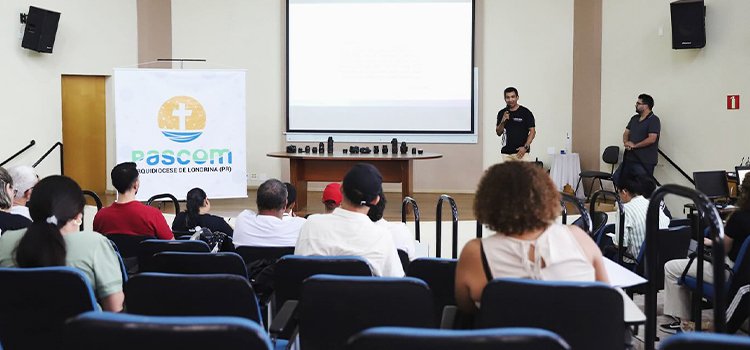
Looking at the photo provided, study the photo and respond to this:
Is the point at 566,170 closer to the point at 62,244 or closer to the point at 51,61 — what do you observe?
the point at 51,61

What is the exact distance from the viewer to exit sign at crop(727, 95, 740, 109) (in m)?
8.52

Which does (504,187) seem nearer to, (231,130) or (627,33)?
(231,130)

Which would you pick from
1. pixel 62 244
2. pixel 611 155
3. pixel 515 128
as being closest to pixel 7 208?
pixel 62 244

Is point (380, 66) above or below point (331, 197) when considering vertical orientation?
above

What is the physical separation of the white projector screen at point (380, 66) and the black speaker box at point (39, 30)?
3.26 meters

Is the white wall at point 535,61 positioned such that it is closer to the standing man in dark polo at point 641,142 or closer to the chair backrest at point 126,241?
the standing man in dark polo at point 641,142

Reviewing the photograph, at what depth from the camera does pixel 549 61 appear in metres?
11.4

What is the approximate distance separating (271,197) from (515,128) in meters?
5.76

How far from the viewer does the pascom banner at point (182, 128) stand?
908 centimetres

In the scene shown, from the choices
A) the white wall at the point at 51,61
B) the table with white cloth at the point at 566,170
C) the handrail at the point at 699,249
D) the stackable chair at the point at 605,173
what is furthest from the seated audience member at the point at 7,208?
the table with white cloth at the point at 566,170

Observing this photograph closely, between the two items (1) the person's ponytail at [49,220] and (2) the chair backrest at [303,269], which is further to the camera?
(2) the chair backrest at [303,269]

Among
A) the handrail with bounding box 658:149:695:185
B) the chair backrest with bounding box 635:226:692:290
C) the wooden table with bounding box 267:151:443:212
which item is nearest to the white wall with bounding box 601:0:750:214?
the handrail with bounding box 658:149:695:185

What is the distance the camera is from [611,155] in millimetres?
10445

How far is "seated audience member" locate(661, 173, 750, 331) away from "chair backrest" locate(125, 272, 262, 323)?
2.54 meters
